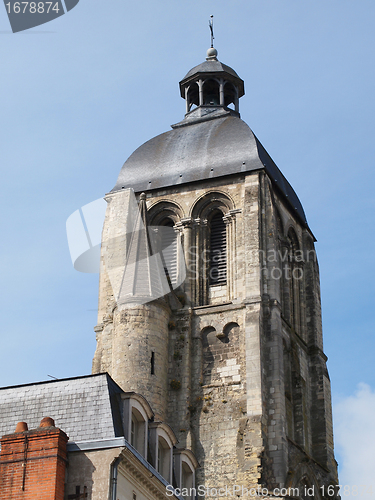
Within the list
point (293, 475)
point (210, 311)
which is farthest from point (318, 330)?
point (293, 475)

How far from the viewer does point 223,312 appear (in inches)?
1340

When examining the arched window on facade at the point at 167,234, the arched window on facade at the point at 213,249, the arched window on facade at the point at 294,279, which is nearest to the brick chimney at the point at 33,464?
the arched window on facade at the point at 213,249

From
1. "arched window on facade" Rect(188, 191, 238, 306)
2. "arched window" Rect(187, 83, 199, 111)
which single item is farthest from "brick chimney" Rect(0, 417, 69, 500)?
"arched window" Rect(187, 83, 199, 111)

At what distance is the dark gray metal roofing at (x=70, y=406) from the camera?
1938 cm

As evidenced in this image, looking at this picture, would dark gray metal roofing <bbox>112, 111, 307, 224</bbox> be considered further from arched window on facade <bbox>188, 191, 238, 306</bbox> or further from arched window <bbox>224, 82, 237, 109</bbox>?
arched window <bbox>224, 82, 237, 109</bbox>

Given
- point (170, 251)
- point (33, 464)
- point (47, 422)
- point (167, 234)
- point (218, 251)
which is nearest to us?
point (33, 464)

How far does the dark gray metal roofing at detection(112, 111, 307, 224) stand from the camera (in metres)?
36.8

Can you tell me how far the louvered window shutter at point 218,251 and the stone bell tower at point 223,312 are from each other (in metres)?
0.05

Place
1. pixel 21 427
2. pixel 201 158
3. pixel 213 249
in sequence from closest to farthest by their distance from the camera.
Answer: pixel 21 427 → pixel 213 249 → pixel 201 158

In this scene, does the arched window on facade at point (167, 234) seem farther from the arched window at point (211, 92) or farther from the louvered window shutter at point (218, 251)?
the arched window at point (211, 92)

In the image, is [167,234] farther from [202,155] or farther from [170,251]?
[202,155]

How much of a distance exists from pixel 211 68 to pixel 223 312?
1331 centimetres

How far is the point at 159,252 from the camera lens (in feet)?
120

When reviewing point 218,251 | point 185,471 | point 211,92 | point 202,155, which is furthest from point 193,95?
point 185,471
